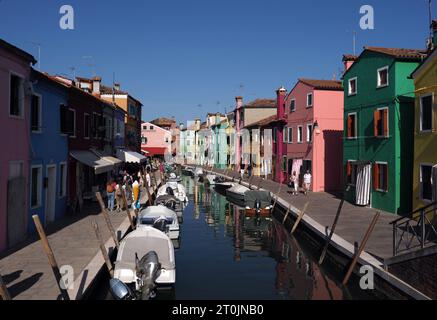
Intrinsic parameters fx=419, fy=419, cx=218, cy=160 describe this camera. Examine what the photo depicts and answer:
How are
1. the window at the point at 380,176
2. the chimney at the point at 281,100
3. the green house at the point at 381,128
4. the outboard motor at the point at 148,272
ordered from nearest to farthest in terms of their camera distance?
the outboard motor at the point at 148,272 → the green house at the point at 381,128 → the window at the point at 380,176 → the chimney at the point at 281,100

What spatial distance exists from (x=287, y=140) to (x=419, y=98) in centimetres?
2022

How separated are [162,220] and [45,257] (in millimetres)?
7038

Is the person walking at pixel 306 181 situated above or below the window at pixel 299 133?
below

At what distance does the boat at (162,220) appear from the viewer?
19359mm

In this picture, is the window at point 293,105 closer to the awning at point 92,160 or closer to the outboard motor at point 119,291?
the awning at point 92,160

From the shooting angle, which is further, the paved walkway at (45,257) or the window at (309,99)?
the window at (309,99)

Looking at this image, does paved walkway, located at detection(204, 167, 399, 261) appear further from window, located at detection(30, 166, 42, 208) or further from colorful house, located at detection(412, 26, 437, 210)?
window, located at detection(30, 166, 42, 208)

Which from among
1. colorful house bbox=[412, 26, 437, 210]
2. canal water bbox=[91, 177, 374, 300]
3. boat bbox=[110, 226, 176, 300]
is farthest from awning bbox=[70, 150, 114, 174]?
colorful house bbox=[412, 26, 437, 210]

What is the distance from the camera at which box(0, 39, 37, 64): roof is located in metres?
13.0

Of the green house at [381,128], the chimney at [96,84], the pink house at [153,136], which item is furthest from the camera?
the pink house at [153,136]

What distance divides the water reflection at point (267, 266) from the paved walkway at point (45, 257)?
11.5 feet

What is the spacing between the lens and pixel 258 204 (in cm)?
2803

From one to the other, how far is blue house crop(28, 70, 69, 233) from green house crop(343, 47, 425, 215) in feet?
47.4

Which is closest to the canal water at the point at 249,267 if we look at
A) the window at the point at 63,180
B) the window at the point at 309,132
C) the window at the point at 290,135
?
the window at the point at 63,180
